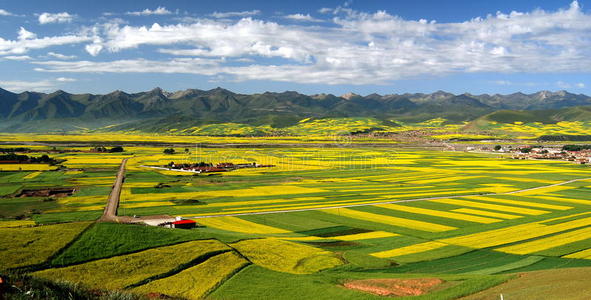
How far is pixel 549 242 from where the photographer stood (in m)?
46.1

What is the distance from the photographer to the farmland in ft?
107

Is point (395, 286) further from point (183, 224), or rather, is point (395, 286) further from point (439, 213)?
point (439, 213)

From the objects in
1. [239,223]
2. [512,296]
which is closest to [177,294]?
[512,296]

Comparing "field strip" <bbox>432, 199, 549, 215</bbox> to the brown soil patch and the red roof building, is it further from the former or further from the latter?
the red roof building

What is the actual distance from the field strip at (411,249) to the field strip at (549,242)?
235 inches

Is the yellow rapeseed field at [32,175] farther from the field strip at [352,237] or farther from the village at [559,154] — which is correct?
the village at [559,154]

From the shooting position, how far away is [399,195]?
80.1m

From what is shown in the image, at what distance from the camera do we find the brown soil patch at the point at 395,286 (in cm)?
3039

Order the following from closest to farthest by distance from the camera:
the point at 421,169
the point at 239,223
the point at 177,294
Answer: the point at 177,294
the point at 239,223
the point at 421,169

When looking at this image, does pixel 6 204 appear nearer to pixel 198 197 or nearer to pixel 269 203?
pixel 198 197

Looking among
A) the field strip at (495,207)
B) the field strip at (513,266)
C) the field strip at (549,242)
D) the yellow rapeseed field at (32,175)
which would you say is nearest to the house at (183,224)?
the field strip at (513,266)

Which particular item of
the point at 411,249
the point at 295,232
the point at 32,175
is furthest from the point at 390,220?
the point at 32,175

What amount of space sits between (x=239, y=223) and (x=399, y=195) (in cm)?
3466

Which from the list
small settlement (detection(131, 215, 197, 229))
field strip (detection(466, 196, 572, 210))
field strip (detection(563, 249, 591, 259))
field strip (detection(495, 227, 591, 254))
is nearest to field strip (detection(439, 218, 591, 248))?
field strip (detection(495, 227, 591, 254))
